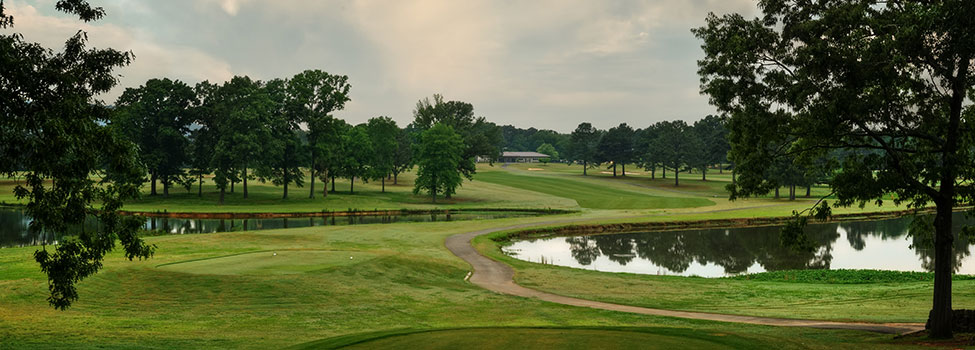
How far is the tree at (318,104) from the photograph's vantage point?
87.2 metres

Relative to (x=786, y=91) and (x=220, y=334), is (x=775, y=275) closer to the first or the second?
(x=786, y=91)

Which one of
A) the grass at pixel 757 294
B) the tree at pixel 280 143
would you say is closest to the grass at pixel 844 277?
the grass at pixel 757 294

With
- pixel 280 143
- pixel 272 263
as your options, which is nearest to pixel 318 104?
pixel 280 143

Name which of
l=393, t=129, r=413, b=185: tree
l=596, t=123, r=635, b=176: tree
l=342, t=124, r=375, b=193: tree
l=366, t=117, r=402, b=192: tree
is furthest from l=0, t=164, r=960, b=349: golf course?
l=596, t=123, r=635, b=176: tree

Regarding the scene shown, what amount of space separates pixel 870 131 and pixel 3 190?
110m

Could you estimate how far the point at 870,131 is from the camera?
57.7ft

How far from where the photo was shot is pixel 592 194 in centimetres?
10538

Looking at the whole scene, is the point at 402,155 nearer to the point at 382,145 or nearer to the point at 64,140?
the point at 382,145

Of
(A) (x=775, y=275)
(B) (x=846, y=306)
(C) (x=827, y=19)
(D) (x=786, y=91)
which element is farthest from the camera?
(A) (x=775, y=275)

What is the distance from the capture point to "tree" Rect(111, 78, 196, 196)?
279ft

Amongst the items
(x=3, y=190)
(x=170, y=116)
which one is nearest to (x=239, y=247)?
(x=170, y=116)

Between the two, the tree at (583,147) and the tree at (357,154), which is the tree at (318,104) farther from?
the tree at (583,147)

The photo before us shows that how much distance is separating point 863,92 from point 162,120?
288ft

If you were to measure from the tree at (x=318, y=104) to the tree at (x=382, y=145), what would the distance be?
13.4 metres
